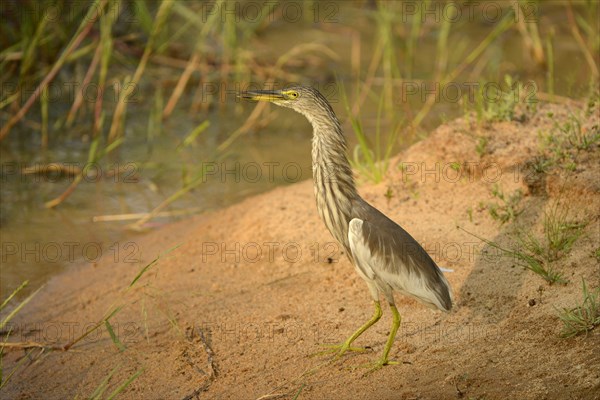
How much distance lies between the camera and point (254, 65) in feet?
30.2

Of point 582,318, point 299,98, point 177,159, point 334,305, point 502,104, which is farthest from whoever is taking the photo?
point 177,159

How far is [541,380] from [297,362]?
1.26 m

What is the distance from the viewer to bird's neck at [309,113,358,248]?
4562mm

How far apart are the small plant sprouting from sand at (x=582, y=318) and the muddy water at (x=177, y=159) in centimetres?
220

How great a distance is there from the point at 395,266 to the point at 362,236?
0.22 meters

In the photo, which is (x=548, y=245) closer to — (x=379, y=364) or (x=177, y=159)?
(x=379, y=364)

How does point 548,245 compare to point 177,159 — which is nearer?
point 548,245

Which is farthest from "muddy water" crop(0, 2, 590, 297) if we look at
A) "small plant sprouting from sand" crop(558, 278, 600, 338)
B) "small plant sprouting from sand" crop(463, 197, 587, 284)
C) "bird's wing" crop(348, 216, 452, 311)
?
"small plant sprouting from sand" crop(558, 278, 600, 338)

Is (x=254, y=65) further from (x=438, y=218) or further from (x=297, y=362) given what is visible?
(x=297, y=362)

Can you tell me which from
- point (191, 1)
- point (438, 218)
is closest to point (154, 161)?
point (191, 1)

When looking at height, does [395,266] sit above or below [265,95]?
below

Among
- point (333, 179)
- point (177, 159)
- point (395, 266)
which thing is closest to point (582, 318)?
point (395, 266)

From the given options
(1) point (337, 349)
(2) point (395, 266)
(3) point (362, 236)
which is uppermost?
(3) point (362, 236)

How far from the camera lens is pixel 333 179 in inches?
181
